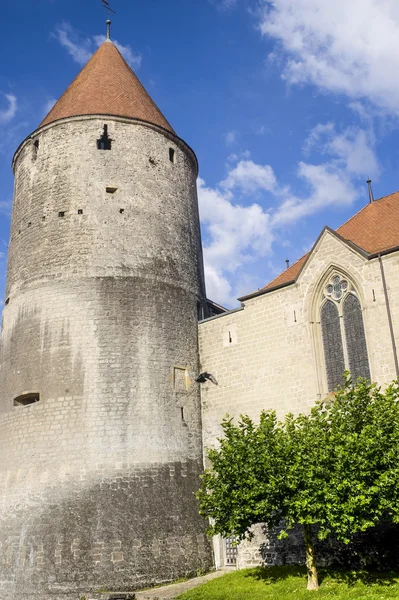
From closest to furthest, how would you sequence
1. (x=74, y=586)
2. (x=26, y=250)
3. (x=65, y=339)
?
(x=74, y=586) < (x=65, y=339) < (x=26, y=250)

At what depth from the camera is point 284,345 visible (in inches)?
696

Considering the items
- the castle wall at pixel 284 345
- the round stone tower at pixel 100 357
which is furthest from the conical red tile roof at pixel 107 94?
the castle wall at pixel 284 345

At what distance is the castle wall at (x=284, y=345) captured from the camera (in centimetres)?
1594

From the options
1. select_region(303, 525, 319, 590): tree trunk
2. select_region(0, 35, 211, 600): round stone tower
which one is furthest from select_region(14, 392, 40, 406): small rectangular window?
select_region(303, 525, 319, 590): tree trunk

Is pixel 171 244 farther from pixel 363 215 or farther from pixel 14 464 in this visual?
pixel 14 464

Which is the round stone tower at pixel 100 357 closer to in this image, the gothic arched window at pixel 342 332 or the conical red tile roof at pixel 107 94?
the conical red tile roof at pixel 107 94

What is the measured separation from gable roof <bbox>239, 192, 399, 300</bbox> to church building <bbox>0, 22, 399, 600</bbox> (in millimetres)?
74

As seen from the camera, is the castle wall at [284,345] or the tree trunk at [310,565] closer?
the tree trunk at [310,565]

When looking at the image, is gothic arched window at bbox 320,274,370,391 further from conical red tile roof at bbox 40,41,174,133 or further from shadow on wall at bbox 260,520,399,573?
conical red tile roof at bbox 40,41,174,133

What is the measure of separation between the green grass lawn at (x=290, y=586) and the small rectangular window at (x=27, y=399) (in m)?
6.93

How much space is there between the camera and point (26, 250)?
63.7ft

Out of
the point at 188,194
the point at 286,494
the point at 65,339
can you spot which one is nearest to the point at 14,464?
the point at 65,339

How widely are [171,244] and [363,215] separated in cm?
644


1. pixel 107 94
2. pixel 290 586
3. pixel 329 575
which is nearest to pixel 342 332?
pixel 329 575
